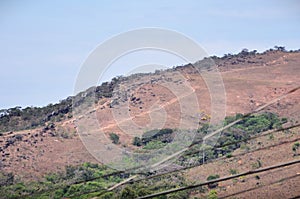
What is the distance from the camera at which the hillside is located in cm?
3762

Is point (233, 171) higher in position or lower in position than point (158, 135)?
lower

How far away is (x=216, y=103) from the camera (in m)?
54.1

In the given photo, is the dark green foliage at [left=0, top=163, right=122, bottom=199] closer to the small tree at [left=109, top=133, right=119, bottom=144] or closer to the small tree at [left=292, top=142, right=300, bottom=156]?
the small tree at [left=109, top=133, right=119, bottom=144]

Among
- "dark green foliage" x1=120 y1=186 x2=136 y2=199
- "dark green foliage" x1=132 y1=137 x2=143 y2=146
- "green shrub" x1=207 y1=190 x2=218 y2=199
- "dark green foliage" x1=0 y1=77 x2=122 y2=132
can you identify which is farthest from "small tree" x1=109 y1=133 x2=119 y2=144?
"dark green foliage" x1=120 y1=186 x2=136 y2=199

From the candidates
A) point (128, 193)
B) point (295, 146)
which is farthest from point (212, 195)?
point (295, 146)

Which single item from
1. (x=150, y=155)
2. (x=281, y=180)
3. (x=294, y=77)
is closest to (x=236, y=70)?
(x=294, y=77)

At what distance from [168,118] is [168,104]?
4065 millimetres

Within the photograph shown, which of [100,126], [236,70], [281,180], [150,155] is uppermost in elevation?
[236,70]

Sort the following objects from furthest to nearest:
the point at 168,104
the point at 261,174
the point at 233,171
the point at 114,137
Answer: the point at 168,104 → the point at 114,137 → the point at 233,171 → the point at 261,174

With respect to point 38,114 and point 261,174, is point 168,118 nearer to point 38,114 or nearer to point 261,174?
point 38,114

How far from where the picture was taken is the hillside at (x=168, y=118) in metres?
37.6

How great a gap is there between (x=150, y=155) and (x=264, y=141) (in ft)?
27.9

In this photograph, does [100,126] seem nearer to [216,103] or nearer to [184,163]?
[216,103]

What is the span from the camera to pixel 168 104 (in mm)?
55094
